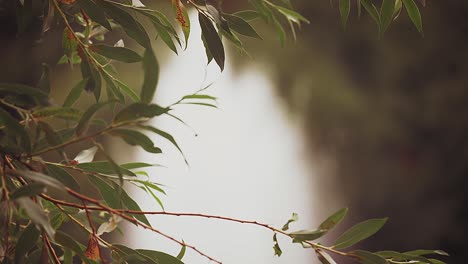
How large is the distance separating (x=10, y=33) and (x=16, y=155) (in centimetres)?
171

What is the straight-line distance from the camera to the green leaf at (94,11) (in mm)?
488

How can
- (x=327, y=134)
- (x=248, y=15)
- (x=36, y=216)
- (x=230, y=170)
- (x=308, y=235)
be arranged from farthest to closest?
(x=327, y=134), (x=230, y=170), (x=248, y=15), (x=308, y=235), (x=36, y=216)

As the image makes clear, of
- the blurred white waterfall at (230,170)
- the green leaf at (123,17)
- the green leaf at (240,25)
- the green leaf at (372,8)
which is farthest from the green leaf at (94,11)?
the blurred white waterfall at (230,170)

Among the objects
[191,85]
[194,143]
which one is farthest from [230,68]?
[194,143]

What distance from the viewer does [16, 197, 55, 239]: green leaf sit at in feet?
1.02

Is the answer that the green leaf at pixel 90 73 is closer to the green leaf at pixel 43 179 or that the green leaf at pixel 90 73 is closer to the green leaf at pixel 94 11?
the green leaf at pixel 94 11

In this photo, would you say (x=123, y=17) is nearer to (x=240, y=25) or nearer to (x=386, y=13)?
(x=240, y=25)

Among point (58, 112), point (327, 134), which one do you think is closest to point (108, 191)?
point (58, 112)

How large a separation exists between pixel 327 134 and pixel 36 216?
2.12m

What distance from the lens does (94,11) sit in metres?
0.49

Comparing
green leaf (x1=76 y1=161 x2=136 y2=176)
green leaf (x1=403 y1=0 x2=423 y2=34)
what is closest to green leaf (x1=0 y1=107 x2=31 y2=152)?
green leaf (x1=76 y1=161 x2=136 y2=176)

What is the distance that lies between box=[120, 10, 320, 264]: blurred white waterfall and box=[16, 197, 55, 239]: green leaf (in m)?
1.65

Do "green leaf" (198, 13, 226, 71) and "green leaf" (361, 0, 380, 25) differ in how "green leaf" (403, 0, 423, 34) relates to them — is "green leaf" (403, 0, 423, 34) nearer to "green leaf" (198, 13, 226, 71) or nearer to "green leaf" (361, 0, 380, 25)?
"green leaf" (361, 0, 380, 25)

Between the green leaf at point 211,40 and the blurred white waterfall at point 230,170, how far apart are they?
1521 millimetres
